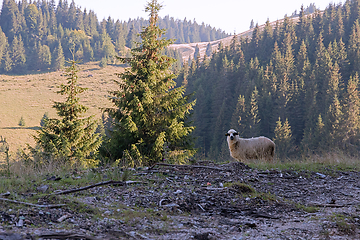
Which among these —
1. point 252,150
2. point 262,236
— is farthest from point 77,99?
point 262,236

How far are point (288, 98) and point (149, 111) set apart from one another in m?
63.6

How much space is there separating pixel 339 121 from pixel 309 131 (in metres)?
6.28

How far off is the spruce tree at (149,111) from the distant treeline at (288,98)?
34.5 metres

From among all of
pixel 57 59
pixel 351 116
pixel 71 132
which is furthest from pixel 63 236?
pixel 57 59

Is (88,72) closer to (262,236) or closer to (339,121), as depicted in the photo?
(339,121)

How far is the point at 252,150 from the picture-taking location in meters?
13.8

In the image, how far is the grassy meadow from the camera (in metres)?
70.9

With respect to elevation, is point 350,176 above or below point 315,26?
below

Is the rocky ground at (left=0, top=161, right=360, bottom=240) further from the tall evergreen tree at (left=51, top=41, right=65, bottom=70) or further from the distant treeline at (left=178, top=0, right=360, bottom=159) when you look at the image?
the tall evergreen tree at (left=51, top=41, right=65, bottom=70)

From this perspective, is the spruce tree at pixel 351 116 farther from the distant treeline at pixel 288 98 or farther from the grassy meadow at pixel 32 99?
the grassy meadow at pixel 32 99

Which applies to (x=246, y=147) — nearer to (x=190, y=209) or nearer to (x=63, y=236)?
(x=190, y=209)

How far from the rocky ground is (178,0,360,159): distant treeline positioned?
139 feet

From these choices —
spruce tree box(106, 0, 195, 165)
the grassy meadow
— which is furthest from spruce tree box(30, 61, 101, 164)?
the grassy meadow

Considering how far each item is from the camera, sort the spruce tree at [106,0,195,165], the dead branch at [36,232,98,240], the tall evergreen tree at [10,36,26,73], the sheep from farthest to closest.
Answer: the tall evergreen tree at [10,36,26,73]
the spruce tree at [106,0,195,165]
the sheep
the dead branch at [36,232,98,240]
